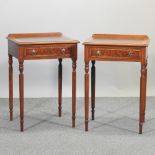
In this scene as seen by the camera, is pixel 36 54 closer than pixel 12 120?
Yes

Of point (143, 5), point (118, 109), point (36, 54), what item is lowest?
point (118, 109)

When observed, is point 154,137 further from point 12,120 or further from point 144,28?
point 144,28

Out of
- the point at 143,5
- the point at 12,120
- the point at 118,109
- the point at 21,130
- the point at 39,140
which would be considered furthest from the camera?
the point at 143,5

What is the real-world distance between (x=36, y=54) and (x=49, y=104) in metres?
1.15

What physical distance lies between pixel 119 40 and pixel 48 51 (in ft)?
2.09

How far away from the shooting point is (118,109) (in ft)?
14.5

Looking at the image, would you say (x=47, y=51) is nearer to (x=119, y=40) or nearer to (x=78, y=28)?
(x=119, y=40)

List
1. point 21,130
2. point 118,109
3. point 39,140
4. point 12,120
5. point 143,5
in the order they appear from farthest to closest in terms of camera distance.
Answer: point 143,5
point 118,109
point 12,120
point 21,130
point 39,140

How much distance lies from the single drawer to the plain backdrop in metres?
1.19

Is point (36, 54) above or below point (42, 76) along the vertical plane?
above

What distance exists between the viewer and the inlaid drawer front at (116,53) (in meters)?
3.45

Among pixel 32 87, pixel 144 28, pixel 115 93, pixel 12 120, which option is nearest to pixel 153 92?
pixel 115 93

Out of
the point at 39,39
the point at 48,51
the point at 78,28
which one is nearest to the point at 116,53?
the point at 48,51

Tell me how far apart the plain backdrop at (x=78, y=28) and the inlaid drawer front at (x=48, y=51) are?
3.89 ft
